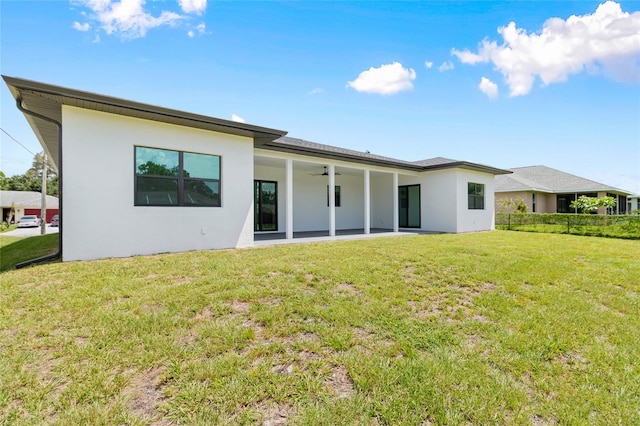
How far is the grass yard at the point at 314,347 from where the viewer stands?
2223 mm

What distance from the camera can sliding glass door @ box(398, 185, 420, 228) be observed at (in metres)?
15.7

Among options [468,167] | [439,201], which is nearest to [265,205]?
[439,201]

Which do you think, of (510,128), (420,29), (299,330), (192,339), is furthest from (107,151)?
(510,128)

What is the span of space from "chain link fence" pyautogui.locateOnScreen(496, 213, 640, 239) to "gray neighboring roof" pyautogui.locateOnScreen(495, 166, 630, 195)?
5.82m

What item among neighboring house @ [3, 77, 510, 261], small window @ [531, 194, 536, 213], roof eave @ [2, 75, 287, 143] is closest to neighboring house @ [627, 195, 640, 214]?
small window @ [531, 194, 536, 213]

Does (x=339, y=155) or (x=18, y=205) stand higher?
(x=339, y=155)

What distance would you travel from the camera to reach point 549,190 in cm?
2309

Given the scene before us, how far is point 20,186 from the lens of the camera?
178 ft

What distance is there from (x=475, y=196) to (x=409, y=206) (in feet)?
10.8

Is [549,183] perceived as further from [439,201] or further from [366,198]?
[366,198]

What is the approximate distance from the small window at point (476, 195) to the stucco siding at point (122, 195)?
1199cm

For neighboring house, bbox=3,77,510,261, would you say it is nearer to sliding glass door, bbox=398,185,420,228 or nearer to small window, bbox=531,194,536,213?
sliding glass door, bbox=398,185,420,228

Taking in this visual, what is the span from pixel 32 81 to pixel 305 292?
239 inches

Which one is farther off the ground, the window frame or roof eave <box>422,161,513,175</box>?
Result: roof eave <box>422,161,513,175</box>
